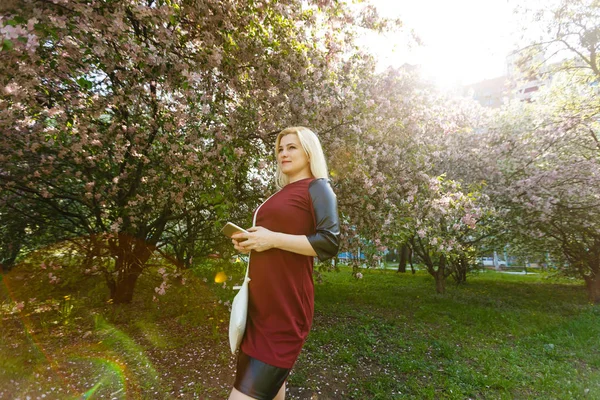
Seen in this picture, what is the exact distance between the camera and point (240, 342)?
186cm

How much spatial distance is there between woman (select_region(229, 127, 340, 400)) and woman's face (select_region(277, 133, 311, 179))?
155 millimetres

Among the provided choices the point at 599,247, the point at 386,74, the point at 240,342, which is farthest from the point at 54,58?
the point at 599,247

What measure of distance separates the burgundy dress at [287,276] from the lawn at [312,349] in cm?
320

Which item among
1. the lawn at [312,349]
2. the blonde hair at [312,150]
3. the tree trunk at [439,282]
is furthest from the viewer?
the tree trunk at [439,282]

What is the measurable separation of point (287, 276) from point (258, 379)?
579 millimetres

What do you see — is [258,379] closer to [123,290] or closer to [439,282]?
[123,290]

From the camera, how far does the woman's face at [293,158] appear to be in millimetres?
2143

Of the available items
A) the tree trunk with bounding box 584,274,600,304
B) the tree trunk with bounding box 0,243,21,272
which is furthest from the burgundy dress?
the tree trunk with bounding box 584,274,600,304

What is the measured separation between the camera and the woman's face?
7.03 feet

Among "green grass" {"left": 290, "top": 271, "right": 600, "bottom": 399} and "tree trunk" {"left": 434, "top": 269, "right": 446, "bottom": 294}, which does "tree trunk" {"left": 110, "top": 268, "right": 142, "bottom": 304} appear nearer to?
"green grass" {"left": 290, "top": 271, "right": 600, "bottom": 399}

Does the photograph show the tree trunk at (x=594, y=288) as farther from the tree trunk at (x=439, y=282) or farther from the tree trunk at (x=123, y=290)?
the tree trunk at (x=123, y=290)

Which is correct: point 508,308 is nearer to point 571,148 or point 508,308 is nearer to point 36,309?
point 571,148

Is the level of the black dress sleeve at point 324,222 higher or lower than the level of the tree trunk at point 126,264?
higher

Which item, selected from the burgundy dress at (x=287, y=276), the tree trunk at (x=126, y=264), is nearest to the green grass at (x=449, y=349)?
the burgundy dress at (x=287, y=276)
